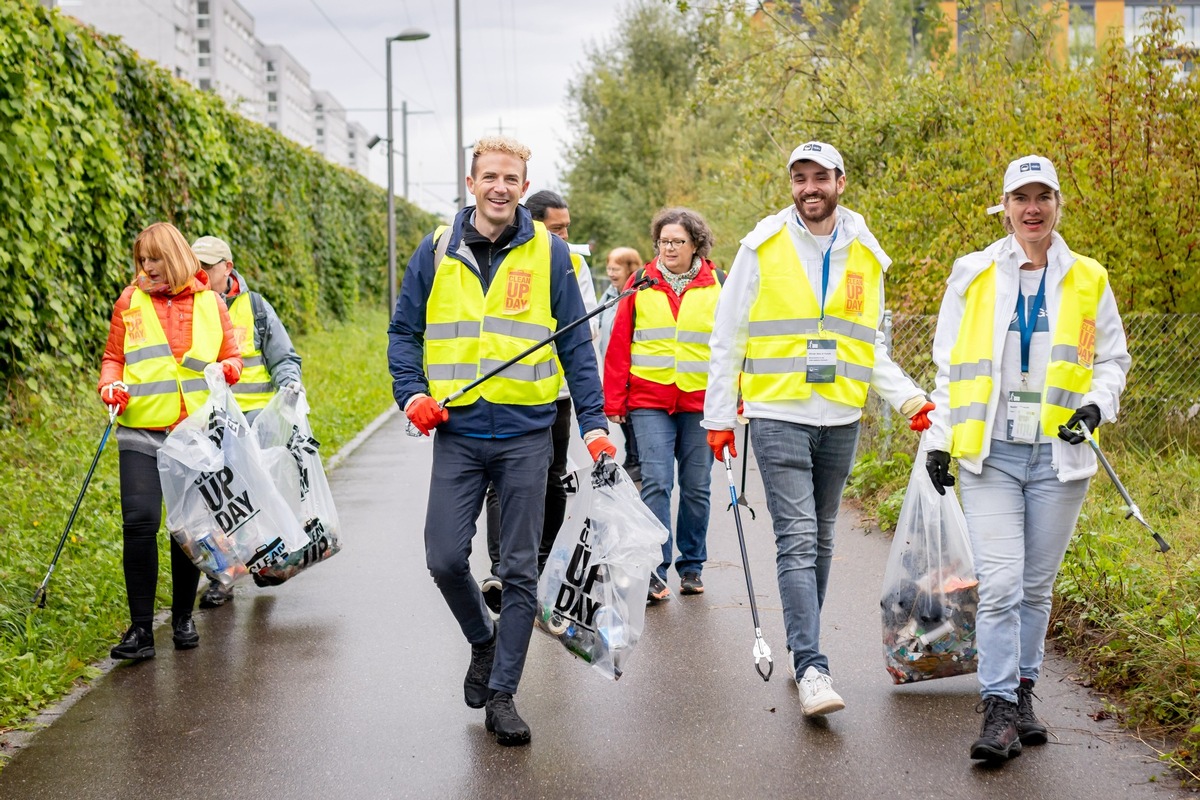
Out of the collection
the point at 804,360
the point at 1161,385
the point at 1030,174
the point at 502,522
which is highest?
the point at 1030,174

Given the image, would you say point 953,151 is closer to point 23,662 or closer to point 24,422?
point 24,422

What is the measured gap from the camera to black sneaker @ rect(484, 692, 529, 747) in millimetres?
4543

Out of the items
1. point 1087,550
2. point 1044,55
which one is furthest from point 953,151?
point 1087,550

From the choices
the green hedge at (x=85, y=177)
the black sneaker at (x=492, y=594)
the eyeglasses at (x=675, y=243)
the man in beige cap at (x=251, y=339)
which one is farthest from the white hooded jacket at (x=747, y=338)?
the green hedge at (x=85, y=177)

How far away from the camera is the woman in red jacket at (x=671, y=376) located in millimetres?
6512

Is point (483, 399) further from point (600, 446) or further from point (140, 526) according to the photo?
point (140, 526)

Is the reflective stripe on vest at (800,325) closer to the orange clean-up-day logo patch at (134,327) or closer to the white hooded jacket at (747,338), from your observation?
the white hooded jacket at (747,338)

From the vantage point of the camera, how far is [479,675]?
486cm

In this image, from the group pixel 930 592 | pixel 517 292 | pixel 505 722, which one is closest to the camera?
pixel 505 722

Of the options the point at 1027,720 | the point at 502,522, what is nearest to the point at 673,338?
the point at 502,522

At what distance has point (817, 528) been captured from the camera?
501 cm

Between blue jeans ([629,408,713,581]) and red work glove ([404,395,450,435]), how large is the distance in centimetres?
206

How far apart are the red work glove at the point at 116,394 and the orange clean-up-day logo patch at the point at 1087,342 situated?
377 centimetres

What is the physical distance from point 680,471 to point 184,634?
2.52 meters
